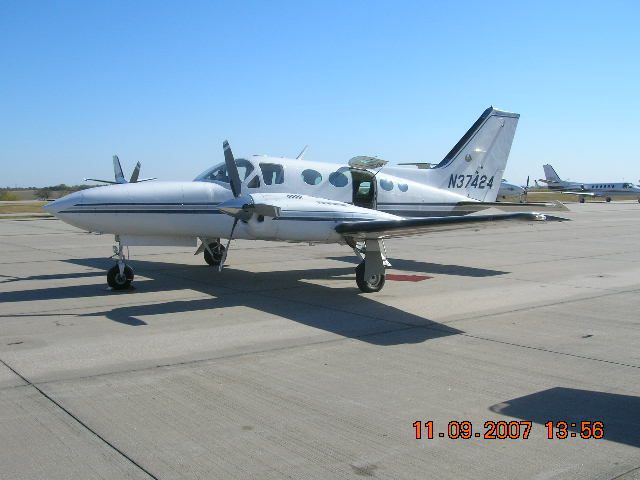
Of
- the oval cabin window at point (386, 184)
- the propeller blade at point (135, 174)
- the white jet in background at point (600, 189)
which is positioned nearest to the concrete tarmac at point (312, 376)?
the oval cabin window at point (386, 184)

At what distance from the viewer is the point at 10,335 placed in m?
8.73

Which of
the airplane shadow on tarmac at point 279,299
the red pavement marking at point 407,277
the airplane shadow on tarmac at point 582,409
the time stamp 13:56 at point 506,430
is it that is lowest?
the time stamp 13:56 at point 506,430

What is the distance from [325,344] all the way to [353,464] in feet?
11.9

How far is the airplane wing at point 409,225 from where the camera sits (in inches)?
417

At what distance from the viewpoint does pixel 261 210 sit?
11406 mm

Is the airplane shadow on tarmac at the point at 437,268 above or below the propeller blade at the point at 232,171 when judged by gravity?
below

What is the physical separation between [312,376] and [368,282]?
5655 millimetres

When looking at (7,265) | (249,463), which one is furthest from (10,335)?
(7,265)

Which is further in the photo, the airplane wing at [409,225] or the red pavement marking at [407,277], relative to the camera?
the red pavement marking at [407,277]

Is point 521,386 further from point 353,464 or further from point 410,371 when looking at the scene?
point 353,464

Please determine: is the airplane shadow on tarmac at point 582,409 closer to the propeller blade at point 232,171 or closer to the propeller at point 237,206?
the propeller at point 237,206

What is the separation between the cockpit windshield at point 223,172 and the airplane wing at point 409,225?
2511 mm

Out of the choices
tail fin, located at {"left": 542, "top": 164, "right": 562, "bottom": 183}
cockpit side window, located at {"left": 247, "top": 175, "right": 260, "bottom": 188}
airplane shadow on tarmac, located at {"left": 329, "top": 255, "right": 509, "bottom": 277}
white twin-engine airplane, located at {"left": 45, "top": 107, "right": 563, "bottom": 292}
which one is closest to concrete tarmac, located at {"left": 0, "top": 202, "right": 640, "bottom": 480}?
airplane shadow on tarmac, located at {"left": 329, "top": 255, "right": 509, "bottom": 277}

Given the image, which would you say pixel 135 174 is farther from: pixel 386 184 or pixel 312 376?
pixel 312 376
